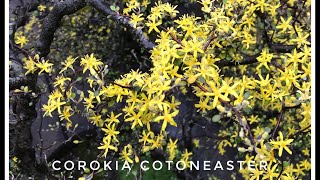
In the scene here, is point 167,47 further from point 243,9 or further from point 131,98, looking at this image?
point 243,9

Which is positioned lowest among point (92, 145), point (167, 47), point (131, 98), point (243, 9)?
point (92, 145)

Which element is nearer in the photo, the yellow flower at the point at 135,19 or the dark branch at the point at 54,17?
the yellow flower at the point at 135,19

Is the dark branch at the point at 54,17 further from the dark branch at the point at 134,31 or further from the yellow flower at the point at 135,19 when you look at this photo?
the yellow flower at the point at 135,19

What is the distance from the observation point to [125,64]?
6.38ft

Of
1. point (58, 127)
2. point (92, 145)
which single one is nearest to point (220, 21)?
point (92, 145)

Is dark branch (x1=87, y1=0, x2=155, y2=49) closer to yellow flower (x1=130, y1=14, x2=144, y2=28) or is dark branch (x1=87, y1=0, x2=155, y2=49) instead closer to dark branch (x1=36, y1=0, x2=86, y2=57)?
yellow flower (x1=130, y1=14, x2=144, y2=28)

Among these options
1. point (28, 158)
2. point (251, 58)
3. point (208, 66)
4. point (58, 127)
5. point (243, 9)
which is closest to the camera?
point (208, 66)

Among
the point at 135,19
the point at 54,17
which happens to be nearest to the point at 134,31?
the point at 135,19

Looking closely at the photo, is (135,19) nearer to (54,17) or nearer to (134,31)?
(134,31)

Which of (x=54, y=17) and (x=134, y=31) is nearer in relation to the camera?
(x=134, y=31)

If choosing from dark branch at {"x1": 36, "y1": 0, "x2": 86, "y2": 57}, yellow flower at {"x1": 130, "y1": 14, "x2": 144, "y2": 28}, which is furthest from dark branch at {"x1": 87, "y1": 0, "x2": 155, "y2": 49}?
dark branch at {"x1": 36, "y1": 0, "x2": 86, "y2": 57}

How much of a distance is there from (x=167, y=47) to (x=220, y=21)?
6.0 inches

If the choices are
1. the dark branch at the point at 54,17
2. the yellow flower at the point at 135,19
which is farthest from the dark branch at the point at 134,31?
the dark branch at the point at 54,17

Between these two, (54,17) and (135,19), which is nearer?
(135,19)
